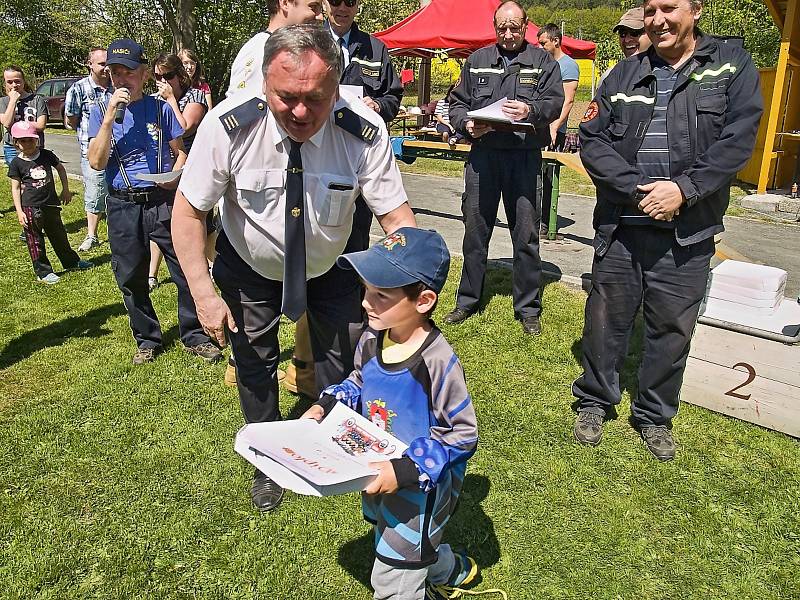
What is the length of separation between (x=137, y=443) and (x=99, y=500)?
0.56 meters

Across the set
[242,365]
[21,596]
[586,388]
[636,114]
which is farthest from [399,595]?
[636,114]

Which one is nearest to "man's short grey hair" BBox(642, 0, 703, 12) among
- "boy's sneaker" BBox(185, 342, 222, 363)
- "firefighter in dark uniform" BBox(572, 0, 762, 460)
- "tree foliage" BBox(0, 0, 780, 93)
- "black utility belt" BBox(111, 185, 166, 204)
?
"firefighter in dark uniform" BBox(572, 0, 762, 460)

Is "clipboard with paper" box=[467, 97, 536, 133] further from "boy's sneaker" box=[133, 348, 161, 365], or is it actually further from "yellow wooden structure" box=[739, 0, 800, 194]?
"yellow wooden structure" box=[739, 0, 800, 194]

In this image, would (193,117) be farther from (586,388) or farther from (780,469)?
(780,469)

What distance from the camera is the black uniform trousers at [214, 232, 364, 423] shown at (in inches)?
118

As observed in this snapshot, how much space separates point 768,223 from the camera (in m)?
9.73

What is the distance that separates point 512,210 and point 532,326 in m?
0.99

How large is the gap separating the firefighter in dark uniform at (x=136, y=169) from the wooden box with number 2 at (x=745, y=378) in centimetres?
342

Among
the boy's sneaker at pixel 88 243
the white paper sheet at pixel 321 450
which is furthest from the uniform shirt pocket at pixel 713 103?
the boy's sneaker at pixel 88 243

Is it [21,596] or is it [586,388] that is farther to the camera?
[586,388]

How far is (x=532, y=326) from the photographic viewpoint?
5332 millimetres

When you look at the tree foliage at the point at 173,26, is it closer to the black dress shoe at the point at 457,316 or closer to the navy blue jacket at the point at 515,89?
the navy blue jacket at the point at 515,89

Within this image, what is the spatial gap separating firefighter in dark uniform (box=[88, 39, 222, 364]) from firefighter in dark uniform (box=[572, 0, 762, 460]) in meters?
2.88

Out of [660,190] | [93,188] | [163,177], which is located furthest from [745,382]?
[93,188]
